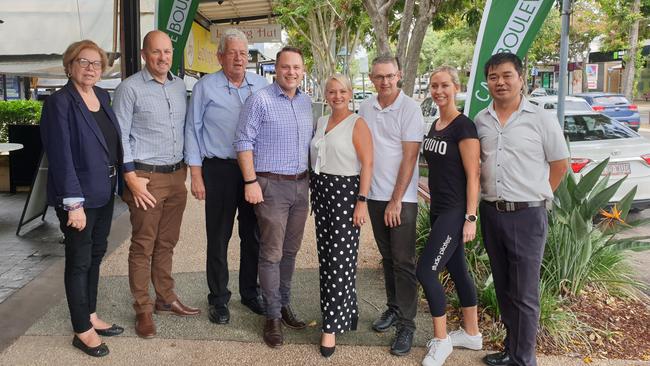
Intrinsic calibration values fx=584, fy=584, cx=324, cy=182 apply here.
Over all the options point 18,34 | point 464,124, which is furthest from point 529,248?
point 18,34

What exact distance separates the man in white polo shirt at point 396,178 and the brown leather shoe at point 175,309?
1515 mm

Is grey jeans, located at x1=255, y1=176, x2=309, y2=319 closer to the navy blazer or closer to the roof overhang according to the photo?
the navy blazer

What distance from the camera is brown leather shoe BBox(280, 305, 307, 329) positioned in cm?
406

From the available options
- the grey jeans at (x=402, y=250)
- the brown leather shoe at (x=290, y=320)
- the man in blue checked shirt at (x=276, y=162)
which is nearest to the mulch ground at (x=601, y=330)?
the grey jeans at (x=402, y=250)

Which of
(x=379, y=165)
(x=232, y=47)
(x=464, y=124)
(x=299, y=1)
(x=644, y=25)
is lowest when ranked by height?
(x=379, y=165)

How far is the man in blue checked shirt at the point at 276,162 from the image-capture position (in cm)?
360

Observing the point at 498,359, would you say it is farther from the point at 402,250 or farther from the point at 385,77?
the point at 385,77

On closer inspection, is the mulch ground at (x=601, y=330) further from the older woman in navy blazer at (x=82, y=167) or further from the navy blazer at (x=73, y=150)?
the navy blazer at (x=73, y=150)

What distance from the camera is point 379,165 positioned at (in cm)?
363

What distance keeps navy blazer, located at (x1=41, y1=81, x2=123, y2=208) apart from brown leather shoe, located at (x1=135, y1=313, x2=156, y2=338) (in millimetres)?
899

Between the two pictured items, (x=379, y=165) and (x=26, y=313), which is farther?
(x=26, y=313)

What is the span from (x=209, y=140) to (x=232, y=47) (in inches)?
24.9

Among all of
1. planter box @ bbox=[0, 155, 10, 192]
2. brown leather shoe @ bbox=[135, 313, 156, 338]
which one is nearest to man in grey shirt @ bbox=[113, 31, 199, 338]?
brown leather shoe @ bbox=[135, 313, 156, 338]

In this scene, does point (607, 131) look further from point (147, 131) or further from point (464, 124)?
point (147, 131)
